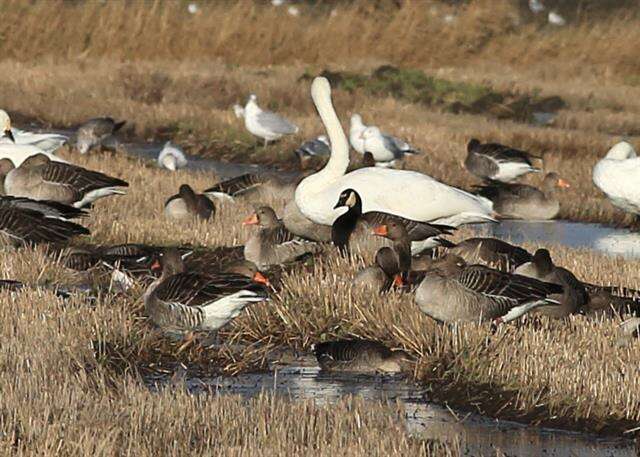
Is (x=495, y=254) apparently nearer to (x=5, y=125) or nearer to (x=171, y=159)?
(x=171, y=159)

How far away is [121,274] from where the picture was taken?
32.4ft

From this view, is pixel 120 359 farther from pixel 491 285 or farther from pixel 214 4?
pixel 214 4

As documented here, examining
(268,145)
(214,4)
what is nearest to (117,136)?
(268,145)

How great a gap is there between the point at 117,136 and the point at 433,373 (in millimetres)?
16107

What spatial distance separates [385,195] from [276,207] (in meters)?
3.36

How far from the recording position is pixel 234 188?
15.6m

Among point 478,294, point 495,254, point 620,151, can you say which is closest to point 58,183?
point 495,254

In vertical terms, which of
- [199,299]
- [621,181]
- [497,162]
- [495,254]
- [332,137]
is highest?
[497,162]

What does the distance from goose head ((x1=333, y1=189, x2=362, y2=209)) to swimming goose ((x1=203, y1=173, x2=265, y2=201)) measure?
4.50m

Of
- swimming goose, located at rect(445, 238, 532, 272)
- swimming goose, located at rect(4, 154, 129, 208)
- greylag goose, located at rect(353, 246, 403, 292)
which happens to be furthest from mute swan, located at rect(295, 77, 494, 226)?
swimming goose, located at rect(4, 154, 129, 208)

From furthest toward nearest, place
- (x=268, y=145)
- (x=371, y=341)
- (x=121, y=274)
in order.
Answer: (x=268, y=145)
(x=121, y=274)
(x=371, y=341)

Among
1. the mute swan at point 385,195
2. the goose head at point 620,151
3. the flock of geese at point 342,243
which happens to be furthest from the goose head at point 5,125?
the goose head at point 620,151

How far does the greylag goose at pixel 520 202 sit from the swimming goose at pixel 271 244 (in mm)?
4173

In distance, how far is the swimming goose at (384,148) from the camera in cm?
1852
